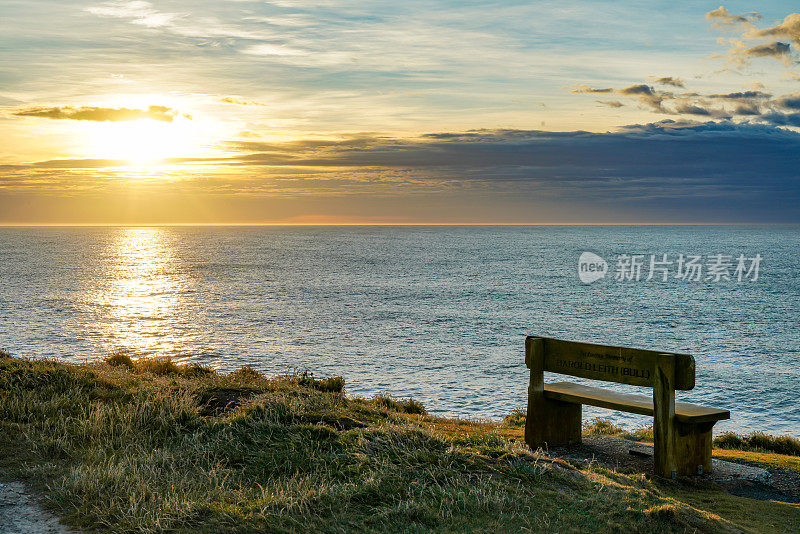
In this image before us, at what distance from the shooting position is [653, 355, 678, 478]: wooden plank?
8367 millimetres

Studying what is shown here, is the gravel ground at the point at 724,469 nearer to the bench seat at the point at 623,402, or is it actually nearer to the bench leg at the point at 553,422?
the bench leg at the point at 553,422

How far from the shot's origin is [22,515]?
6.52m

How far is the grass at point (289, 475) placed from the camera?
20.7 ft

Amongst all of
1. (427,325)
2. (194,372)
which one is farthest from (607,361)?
(427,325)

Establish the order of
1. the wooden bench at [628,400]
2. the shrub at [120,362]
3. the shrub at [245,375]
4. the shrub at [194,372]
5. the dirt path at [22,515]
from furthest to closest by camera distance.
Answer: the shrub at [120,362] < the shrub at [194,372] < the shrub at [245,375] < the wooden bench at [628,400] < the dirt path at [22,515]

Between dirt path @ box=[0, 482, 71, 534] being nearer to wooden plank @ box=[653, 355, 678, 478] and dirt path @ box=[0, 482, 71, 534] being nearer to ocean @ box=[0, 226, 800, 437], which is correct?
wooden plank @ box=[653, 355, 678, 478]

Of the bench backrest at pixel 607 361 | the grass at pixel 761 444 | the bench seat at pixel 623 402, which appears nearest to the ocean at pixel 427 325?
the grass at pixel 761 444

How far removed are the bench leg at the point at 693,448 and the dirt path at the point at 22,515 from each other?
717cm

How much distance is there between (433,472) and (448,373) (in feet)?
68.0

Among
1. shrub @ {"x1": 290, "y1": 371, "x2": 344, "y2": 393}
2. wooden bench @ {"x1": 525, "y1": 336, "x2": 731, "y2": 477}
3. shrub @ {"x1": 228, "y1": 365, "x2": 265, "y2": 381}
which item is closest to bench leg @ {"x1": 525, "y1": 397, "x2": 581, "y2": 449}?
wooden bench @ {"x1": 525, "y1": 336, "x2": 731, "y2": 477}

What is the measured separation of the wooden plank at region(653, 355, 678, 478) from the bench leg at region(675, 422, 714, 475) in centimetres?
10

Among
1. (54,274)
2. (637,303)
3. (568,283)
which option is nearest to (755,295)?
(637,303)

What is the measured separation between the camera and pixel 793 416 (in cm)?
2225

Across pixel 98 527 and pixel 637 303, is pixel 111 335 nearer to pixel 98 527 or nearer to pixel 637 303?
pixel 98 527
